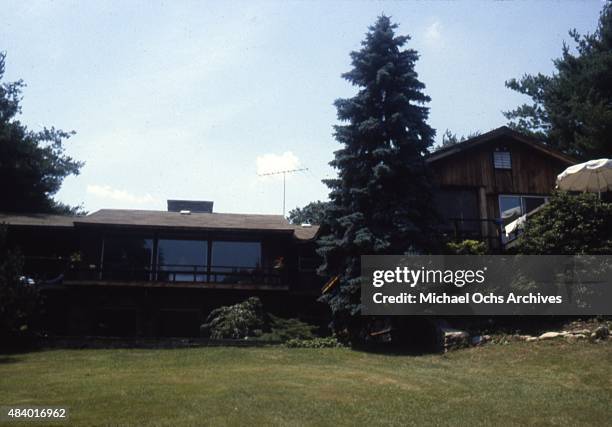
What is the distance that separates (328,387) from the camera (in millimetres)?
13289

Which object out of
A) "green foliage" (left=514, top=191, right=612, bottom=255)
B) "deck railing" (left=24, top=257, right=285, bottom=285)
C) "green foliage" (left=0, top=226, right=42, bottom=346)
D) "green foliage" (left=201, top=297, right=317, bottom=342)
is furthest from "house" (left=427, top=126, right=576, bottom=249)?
"green foliage" (left=0, top=226, right=42, bottom=346)

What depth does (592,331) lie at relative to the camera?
54.7 ft

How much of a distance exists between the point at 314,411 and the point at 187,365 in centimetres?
663

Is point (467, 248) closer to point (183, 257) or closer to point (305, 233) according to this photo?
point (305, 233)

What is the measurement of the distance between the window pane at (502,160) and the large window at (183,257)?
13293mm

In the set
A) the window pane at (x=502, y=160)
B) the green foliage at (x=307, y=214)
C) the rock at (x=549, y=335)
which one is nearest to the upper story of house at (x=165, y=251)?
the window pane at (x=502, y=160)

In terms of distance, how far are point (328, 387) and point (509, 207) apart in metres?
15.6

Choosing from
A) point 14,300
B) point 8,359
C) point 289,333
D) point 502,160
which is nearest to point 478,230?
point 502,160

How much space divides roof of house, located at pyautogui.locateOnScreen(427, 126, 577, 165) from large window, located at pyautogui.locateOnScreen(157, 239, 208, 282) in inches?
438

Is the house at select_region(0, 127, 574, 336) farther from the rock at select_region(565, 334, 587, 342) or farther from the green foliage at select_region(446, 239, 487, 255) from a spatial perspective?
the rock at select_region(565, 334, 587, 342)

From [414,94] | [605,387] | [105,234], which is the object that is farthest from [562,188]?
[105,234]

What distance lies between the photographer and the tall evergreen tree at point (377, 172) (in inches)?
823

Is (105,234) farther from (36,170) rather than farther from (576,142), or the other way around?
(576,142)

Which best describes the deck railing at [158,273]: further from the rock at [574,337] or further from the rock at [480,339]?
the rock at [574,337]
